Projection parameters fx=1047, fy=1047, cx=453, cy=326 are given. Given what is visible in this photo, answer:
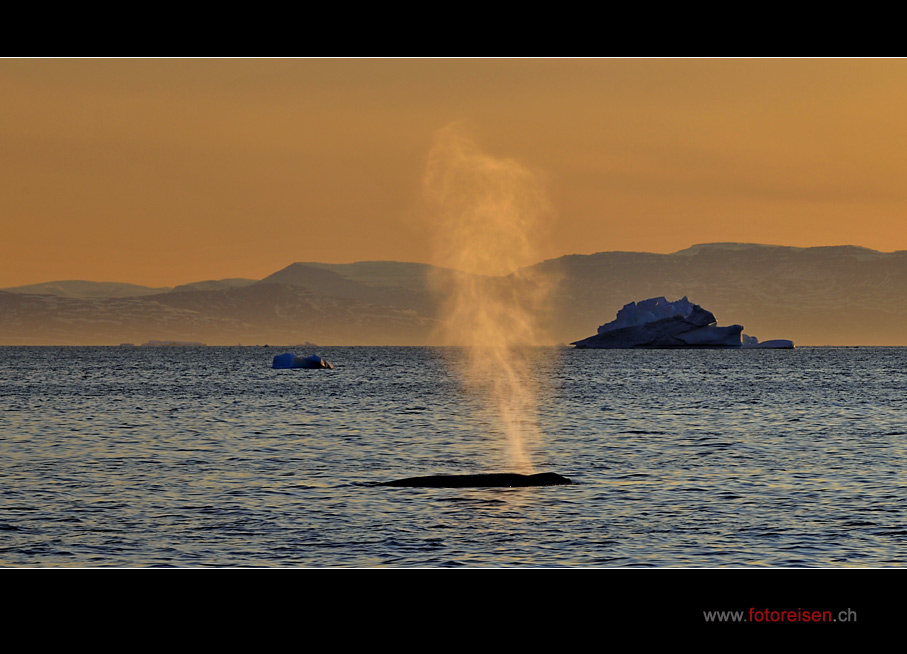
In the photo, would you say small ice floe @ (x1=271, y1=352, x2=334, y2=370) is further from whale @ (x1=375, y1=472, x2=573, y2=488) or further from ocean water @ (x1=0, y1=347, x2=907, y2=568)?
whale @ (x1=375, y1=472, x2=573, y2=488)

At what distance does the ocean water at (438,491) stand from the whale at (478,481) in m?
0.66

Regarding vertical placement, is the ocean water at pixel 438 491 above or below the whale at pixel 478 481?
below

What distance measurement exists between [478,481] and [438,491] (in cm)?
162

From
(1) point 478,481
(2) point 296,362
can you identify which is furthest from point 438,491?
(2) point 296,362

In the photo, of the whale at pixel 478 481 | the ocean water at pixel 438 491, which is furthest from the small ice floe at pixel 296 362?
the whale at pixel 478 481

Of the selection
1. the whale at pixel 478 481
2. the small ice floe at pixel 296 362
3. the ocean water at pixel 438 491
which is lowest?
the ocean water at pixel 438 491

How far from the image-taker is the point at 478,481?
92.9ft

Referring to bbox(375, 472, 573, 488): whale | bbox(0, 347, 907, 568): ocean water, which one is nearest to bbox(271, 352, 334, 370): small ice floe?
bbox(0, 347, 907, 568): ocean water

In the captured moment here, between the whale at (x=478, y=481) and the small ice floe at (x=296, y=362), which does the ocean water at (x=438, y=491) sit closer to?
the whale at (x=478, y=481)

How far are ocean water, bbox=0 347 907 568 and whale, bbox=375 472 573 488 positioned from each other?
0.66 meters

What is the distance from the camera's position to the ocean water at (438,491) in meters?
19.5
